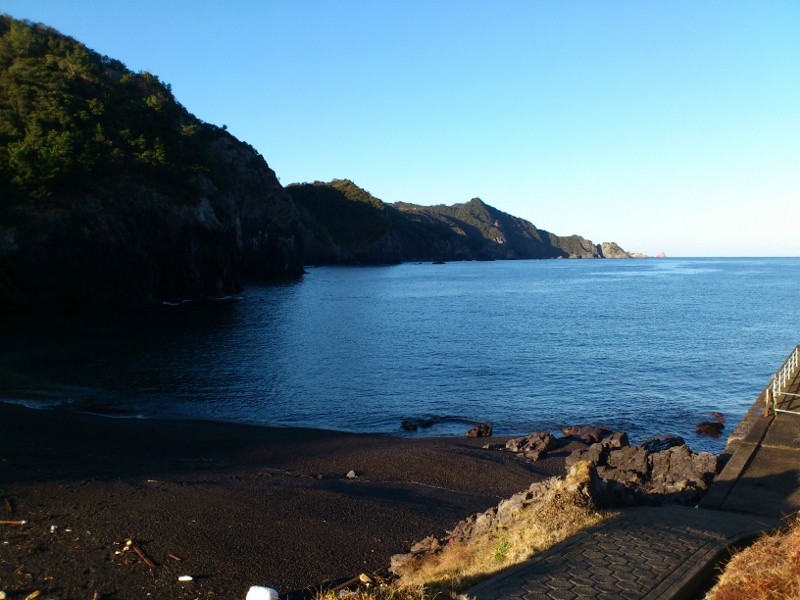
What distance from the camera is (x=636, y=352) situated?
3559 cm

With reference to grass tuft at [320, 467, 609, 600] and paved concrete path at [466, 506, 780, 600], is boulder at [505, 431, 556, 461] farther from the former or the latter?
paved concrete path at [466, 506, 780, 600]

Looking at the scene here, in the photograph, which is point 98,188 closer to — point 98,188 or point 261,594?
point 98,188

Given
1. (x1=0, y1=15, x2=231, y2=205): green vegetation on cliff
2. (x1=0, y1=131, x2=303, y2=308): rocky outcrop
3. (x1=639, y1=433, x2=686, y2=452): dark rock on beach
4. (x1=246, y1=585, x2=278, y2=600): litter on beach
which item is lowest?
(x1=639, y1=433, x2=686, y2=452): dark rock on beach

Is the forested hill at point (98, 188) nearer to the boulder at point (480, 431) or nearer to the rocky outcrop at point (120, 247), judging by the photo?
the rocky outcrop at point (120, 247)

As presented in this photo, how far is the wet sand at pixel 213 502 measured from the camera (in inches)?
304

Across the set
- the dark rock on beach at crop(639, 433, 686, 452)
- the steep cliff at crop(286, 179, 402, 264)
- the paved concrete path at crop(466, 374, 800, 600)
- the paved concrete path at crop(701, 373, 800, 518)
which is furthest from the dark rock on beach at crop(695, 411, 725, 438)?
→ the steep cliff at crop(286, 179, 402, 264)

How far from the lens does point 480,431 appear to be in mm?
19797

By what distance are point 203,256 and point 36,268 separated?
20.7 m

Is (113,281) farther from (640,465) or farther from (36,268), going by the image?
(640,465)

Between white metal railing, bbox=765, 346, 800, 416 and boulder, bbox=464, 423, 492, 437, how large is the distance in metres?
8.55

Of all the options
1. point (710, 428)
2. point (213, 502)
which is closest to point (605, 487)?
point (213, 502)

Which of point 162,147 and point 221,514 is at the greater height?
point 162,147

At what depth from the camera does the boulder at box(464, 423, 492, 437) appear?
19703 millimetres

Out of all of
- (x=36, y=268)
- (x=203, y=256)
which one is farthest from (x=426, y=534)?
(x=203, y=256)
